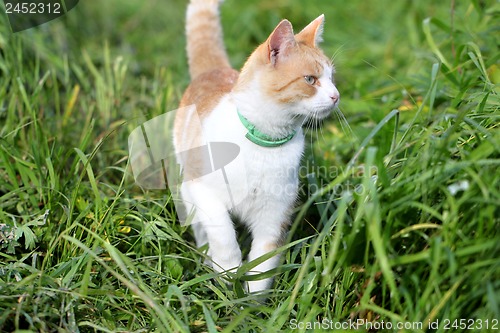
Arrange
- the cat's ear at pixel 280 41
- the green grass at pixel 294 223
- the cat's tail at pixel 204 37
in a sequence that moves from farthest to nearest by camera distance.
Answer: the cat's tail at pixel 204 37, the cat's ear at pixel 280 41, the green grass at pixel 294 223

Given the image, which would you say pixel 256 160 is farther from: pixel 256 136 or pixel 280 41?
pixel 280 41

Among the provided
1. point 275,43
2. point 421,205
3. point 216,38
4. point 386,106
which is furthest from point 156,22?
point 421,205

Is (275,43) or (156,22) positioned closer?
(275,43)

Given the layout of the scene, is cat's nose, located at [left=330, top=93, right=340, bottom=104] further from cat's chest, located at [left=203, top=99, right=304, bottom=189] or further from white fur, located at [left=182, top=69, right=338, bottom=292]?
cat's chest, located at [left=203, top=99, right=304, bottom=189]

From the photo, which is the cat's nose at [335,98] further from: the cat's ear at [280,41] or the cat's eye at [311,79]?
the cat's ear at [280,41]

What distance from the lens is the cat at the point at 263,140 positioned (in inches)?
91.0

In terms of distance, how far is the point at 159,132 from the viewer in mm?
3221

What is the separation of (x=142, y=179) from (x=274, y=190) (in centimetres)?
74

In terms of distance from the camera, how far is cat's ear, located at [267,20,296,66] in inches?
88.9

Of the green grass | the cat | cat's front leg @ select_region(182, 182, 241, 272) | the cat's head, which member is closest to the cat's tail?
the green grass

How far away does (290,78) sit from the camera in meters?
2.31

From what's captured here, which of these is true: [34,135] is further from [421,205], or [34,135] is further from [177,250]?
[421,205]

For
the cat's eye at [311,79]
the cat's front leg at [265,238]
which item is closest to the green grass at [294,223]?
the cat's front leg at [265,238]

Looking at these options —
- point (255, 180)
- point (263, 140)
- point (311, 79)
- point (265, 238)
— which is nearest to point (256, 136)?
point (263, 140)
